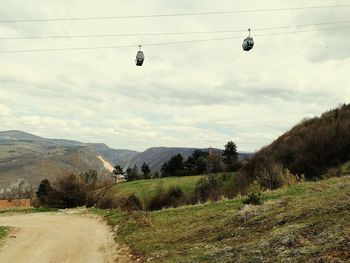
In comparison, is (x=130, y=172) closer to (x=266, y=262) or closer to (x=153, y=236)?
(x=153, y=236)

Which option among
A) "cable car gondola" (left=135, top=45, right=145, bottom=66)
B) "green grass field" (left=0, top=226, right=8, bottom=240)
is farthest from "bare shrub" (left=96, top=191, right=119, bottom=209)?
"cable car gondola" (left=135, top=45, right=145, bottom=66)

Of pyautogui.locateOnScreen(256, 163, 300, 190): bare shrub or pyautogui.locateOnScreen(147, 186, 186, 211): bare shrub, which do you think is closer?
pyautogui.locateOnScreen(256, 163, 300, 190): bare shrub

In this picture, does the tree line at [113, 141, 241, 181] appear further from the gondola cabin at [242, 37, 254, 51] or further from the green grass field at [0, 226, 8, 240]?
the gondola cabin at [242, 37, 254, 51]

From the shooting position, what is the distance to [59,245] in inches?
628

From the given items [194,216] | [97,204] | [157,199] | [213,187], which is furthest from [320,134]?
[194,216]

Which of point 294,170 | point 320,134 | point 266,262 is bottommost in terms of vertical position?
point 266,262

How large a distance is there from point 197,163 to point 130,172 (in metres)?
25.9

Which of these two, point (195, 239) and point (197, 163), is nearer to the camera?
point (195, 239)

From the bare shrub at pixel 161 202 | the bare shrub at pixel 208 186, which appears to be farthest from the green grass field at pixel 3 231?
the bare shrub at pixel 208 186

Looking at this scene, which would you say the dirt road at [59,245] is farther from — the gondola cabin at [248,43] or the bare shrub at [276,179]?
the bare shrub at [276,179]

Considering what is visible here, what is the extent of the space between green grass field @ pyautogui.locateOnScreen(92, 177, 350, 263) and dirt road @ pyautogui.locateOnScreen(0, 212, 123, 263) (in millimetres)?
1120

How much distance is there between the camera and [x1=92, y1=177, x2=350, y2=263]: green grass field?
920cm

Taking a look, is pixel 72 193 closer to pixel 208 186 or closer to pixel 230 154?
pixel 208 186

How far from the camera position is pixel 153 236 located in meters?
15.5
